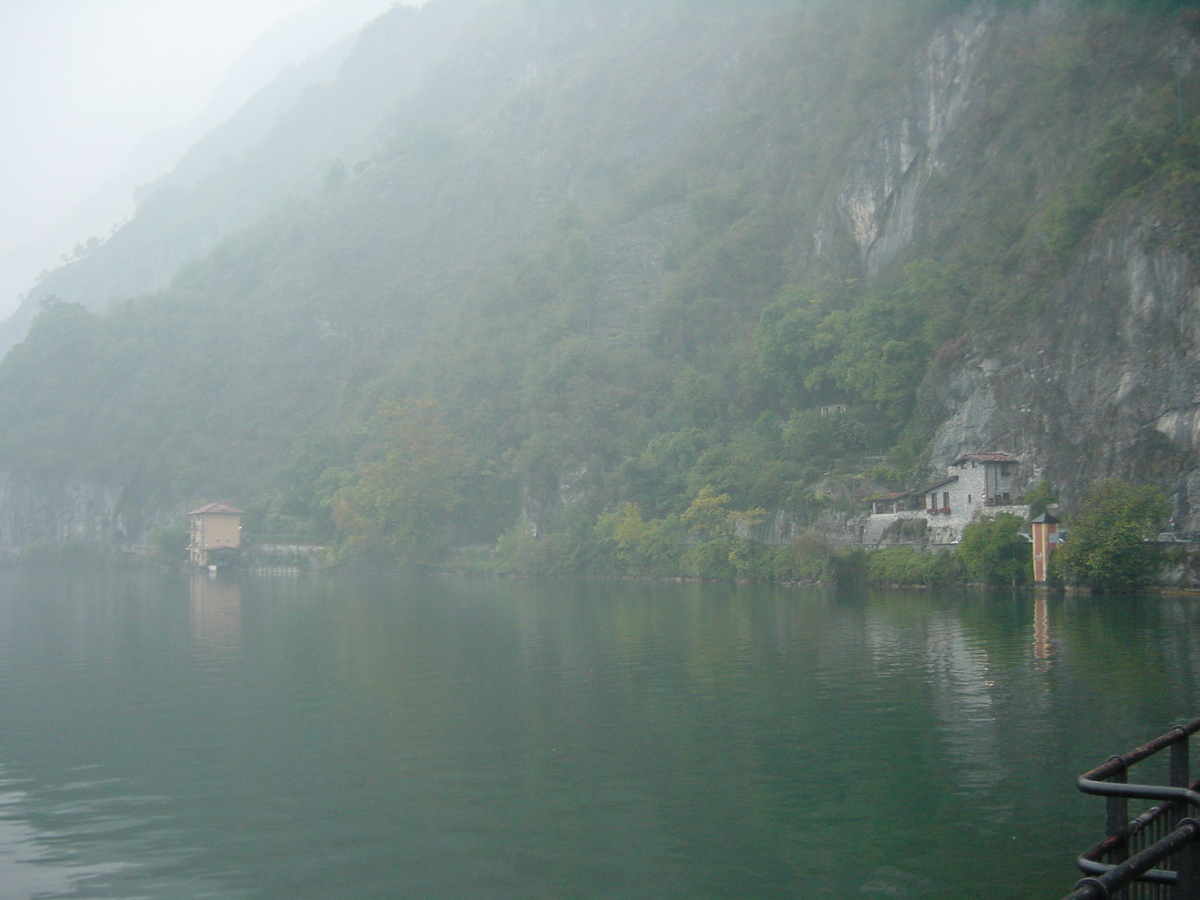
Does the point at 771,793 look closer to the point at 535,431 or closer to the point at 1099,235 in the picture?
the point at 1099,235

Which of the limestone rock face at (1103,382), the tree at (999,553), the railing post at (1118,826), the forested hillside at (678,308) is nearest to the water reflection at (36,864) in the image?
the railing post at (1118,826)

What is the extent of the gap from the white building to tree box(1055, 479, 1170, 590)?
742 centimetres

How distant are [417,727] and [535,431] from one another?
74619mm

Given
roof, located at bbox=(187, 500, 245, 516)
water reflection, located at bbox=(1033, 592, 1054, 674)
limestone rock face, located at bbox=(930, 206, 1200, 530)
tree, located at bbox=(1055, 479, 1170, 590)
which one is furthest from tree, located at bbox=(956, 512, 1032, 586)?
roof, located at bbox=(187, 500, 245, 516)

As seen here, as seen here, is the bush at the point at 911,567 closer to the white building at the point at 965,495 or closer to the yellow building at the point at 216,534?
the white building at the point at 965,495

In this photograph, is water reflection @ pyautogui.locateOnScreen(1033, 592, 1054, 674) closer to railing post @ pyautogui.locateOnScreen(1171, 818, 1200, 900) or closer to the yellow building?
railing post @ pyautogui.locateOnScreen(1171, 818, 1200, 900)

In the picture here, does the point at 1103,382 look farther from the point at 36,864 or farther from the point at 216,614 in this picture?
the point at 36,864

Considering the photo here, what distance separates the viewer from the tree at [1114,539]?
46.8 meters

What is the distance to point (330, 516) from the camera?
345 ft

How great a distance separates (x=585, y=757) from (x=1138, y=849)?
40.3ft

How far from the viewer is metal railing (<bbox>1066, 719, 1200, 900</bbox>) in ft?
18.2

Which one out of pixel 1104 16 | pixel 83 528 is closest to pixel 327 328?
pixel 83 528

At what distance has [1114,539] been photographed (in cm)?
4681

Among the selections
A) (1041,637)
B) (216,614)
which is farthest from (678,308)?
(1041,637)
